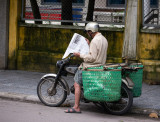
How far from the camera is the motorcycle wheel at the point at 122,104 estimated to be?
20.6 ft

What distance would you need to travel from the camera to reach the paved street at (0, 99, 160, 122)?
5963 millimetres

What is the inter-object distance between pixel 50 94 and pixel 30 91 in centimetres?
153

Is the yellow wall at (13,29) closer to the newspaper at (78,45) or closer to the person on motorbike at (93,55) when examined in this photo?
the newspaper at (78,45)

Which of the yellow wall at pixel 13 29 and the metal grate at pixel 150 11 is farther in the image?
the yellow wall at pixel 13 29

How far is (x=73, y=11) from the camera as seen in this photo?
440 inches

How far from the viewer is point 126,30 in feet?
33.4

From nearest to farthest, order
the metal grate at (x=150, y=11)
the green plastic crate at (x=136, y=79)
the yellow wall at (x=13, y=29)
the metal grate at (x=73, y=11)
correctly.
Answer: the green plastic crate at (x=136, y=79) < the metal grate at (x=150, y=11) < the metal grate at (x=73, y=11) < the yellow wall at (x=13, y=29)

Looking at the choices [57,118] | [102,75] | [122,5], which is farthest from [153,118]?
[122,5]

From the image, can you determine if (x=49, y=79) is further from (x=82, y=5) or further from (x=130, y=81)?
(x=82, y=5)

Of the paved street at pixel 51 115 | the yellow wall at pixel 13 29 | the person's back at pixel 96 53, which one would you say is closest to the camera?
the paved street at pixel 51 115

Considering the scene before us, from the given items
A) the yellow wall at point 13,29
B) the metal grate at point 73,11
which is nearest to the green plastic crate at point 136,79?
the metal grate at point 73,11

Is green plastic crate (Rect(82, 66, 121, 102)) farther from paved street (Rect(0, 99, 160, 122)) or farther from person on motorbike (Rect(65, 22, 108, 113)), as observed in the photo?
paved street (Rect(0, 99, 160, 122))

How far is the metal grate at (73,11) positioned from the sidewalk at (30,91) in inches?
78.0

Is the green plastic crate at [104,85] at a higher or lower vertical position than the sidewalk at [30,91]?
higher
